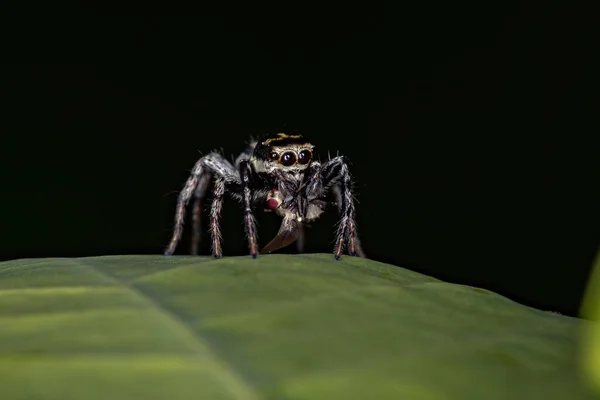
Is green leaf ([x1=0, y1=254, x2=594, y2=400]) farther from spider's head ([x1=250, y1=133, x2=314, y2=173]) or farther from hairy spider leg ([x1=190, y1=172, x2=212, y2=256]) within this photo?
hairy spider leg ([x1=190, y1=172, x2=212, y2=256])

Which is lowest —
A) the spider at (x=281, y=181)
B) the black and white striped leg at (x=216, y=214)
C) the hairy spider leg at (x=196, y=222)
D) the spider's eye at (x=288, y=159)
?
the hairy spider leg at (x=196, y=222)

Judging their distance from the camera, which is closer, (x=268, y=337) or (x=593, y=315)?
(x=593, y=315)

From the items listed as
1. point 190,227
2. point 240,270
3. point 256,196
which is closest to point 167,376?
point 240,270

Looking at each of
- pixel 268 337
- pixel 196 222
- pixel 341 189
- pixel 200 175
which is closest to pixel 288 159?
pixel 341 189

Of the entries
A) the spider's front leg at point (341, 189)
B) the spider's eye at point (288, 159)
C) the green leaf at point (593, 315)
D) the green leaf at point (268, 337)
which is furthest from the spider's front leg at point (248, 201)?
the green leaf at point (593, 315)

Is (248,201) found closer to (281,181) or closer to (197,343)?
(281,181)

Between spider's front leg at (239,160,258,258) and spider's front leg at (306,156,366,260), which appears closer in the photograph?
spider's front leg at (239,160,258,258)

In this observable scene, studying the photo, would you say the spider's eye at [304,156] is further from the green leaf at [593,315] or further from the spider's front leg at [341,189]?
the green leaf at [593,315]

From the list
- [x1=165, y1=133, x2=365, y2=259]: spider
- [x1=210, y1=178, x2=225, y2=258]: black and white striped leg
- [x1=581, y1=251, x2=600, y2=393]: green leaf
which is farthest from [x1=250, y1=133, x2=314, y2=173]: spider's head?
[x1=581, y1=251, x2=600, y2=393]: green leaf
